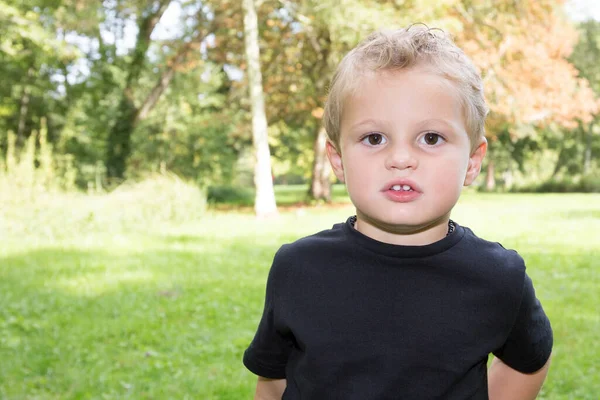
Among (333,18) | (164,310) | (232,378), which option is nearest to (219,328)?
(164,310)

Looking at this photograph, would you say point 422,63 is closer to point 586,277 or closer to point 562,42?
point 586,277

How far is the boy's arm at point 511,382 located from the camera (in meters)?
1.67

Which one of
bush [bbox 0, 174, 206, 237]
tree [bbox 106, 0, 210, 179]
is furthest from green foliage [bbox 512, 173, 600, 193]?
bush [bbox 0, 174, 206, 237]

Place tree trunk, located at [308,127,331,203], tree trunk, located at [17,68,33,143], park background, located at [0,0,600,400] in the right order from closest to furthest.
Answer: park background, located at [0,0,600,400] < tree trunk, located at [308,127,331,203] < tree trunk, located at [17,68,33,143]

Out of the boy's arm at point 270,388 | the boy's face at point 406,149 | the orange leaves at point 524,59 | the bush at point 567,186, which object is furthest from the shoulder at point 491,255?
the bush at point 567,186

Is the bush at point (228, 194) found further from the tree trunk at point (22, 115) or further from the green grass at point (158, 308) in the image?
the green grass at point (158, 308)

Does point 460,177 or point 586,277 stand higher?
point 460,177

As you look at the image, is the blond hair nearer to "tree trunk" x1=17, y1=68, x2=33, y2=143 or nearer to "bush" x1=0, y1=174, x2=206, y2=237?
"bush" x1=0, y1=174, x2=206, y2=237

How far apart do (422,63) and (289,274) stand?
596mm

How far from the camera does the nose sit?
1.41 metres

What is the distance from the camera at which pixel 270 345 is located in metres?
1.66

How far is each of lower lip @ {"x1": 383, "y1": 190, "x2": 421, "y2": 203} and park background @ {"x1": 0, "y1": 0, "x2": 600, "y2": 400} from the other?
57cm

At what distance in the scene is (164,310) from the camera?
6664 mm

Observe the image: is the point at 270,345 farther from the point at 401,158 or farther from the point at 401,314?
the point at 401,158
